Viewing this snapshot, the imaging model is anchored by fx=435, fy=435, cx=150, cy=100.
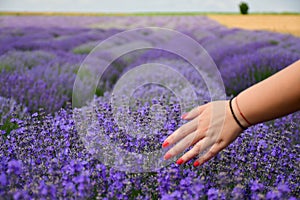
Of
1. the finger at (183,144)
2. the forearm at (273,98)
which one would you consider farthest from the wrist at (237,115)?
the finger at (183,144)

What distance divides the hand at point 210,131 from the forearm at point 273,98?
54 millimetres

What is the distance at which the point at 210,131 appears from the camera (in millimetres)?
1751

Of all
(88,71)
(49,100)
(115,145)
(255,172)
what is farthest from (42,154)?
(88,71)

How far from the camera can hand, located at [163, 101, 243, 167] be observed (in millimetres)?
1746

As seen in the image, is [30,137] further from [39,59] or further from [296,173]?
[39,59]

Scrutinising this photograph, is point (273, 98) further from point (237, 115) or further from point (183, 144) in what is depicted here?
point (183, 144)

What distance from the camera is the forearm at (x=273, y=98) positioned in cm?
159

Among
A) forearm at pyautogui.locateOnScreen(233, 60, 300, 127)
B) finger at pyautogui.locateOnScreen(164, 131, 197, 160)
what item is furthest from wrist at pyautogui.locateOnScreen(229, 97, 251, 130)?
finger at pyautogui.locateOnScreen(164, 131, 197, 160)

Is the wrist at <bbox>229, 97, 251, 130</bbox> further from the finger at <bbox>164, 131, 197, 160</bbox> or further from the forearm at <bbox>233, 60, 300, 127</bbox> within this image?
the finger at <bbox>164, 131, 197, 160</bbox>

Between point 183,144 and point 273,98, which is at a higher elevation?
point 273,98

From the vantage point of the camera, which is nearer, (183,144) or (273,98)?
(273,98)

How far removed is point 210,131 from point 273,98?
0.28 m

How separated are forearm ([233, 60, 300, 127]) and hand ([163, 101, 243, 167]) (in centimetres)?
5

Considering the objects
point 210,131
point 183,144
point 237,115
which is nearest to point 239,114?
point 237,115
